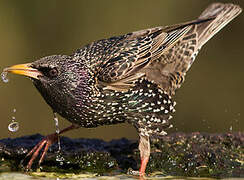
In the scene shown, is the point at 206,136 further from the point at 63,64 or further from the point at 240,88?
the point at 240,88

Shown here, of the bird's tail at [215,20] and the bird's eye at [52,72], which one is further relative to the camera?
the bird's tail at [215,20]

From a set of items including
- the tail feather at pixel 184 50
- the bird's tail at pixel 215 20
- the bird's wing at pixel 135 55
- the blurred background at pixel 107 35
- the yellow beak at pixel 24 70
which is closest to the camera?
the yellow beak at pixel 24 70

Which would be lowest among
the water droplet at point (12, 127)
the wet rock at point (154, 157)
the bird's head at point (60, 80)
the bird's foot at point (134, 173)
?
the bird's foot at point (134, 173)

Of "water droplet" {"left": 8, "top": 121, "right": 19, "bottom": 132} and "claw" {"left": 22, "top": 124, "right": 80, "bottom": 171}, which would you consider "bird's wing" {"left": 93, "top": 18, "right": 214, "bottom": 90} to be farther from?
"water droplet" {"left": 8, "top": 121, "right": 19, "bottom": 132}

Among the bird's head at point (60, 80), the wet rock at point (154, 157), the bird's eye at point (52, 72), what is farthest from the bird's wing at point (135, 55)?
the wet rock at point (154, 157)

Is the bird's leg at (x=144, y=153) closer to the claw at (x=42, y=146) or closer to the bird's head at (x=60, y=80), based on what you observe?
the bird's head at (x=60, y=80)

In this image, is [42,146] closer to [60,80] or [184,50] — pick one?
[60,80]

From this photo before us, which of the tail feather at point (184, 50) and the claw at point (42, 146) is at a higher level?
the tail feather at point (184, 50)
